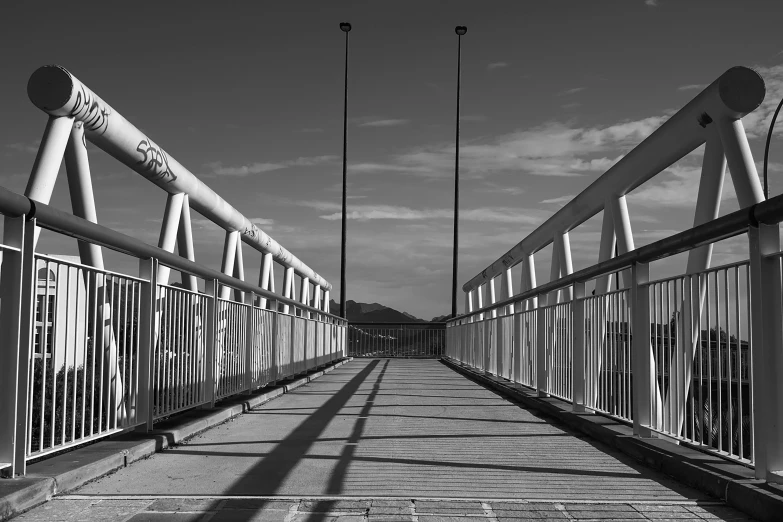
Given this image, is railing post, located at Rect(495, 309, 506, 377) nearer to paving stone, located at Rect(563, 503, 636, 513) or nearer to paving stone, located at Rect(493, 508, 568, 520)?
paving stone, located at Rect(563, 503, 636, 513)

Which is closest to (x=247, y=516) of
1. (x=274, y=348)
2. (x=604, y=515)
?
(x=604, y=515)

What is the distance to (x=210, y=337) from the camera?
25.0 feet

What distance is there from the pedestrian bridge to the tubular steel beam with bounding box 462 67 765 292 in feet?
0.09

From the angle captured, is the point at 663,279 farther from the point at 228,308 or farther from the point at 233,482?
the point at 228,308

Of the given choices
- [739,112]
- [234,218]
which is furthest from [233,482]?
[234,218]

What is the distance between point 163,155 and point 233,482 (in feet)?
25.6

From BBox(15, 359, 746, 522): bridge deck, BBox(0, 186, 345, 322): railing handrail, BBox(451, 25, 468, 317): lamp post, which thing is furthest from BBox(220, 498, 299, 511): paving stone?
BBox(451, 25, 468, 317): lamp post

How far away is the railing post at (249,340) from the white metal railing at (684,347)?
3.49m

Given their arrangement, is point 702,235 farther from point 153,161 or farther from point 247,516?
point 153,161

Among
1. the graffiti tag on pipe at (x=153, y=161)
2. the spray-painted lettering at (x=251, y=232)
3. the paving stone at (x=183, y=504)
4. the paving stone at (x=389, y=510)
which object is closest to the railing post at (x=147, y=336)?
the paving stone at (x=183, y=504)

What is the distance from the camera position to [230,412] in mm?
7863

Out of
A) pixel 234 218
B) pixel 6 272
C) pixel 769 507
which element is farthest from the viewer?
pixel 234 218

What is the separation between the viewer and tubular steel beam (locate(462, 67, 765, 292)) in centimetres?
705

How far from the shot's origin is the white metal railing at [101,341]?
13.1 feet
